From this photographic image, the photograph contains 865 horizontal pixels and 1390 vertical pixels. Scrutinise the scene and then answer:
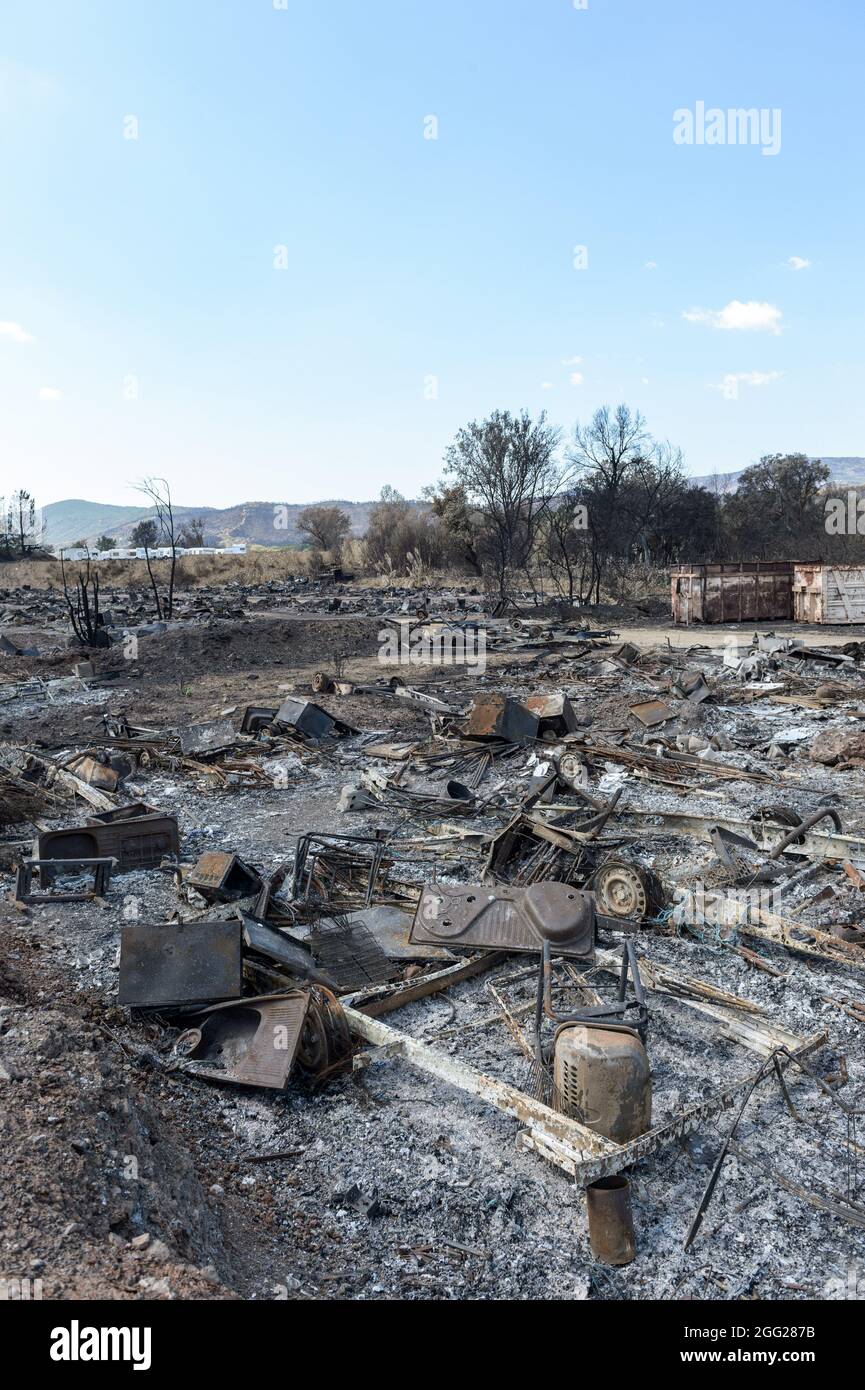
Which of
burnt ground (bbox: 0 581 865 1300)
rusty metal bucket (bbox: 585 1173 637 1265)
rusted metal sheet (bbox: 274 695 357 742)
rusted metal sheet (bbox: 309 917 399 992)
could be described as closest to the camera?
burnt ground (bbox: 0 581 865 1300)

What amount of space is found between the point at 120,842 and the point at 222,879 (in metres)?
1.61

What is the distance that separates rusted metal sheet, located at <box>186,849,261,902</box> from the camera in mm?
6195

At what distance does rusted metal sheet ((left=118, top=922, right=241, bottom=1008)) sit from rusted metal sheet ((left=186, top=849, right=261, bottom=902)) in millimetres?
1498

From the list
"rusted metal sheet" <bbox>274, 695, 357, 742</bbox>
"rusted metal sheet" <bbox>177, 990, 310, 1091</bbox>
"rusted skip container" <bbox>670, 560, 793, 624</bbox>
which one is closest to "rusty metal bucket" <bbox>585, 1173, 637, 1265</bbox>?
"rusted metal sheet" <bbox>177, 990, 310, 1091</bbox>

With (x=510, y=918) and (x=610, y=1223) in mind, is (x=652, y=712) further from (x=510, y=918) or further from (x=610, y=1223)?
(x=610, y=1223)

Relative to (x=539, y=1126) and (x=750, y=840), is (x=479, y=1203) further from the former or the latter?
(x=750, y=840)

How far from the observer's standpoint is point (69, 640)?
934 inches

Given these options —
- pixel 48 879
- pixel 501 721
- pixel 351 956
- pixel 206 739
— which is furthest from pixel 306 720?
pixel 351 956

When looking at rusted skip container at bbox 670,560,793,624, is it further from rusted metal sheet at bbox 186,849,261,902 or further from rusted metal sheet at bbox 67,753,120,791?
rusted metal sheet at bbox 186,849,261,902

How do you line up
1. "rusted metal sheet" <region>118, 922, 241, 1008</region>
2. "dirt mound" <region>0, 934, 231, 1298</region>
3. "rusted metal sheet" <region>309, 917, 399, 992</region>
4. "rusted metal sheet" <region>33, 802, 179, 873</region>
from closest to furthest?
"dirt mound" <region>0, 934, 231, 1298</region>
"rusted metal sheet" <region>118, 922, 241, 1008</region>
"rusted metal sheet" <region>309, 917, 399, 992</region>
"rusted metal sheet" <region>33, 802, 179, 873</region>

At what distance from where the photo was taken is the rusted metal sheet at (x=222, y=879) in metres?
6.20

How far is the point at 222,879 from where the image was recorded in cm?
616

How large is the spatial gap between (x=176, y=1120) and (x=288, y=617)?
25.8m

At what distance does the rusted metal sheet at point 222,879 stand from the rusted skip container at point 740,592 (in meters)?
20.6
